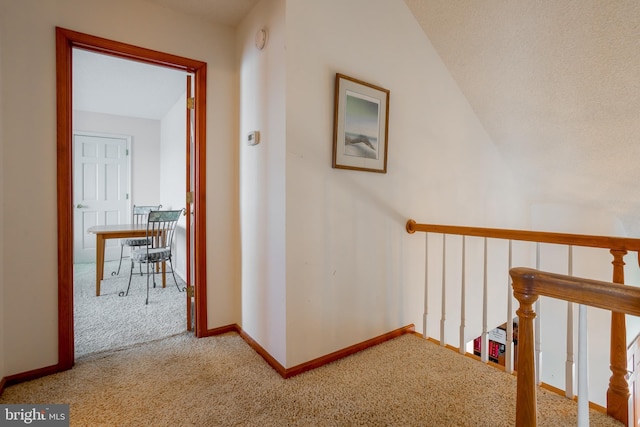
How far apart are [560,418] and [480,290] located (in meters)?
1.78

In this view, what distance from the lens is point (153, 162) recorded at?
17.1ft

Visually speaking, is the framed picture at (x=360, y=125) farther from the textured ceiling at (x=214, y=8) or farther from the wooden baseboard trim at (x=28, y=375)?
the wooden baseboard trim at (x=28, y=375)

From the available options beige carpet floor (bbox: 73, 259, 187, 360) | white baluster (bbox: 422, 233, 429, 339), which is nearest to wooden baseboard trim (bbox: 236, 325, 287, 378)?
beige carpet floor (bbox: 73, 259, 187, 360)

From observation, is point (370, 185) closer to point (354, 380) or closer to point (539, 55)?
point (354, 380)

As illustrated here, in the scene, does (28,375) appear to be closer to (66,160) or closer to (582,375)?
(66,160)

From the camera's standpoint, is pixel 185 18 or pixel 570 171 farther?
pixel 570 171

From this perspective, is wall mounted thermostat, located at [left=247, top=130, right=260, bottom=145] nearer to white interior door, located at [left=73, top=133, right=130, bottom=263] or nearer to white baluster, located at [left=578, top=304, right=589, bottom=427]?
white baluster, located at [left=578, top=304, right=589, bottom=427]

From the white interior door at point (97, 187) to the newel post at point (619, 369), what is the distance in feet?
19.4

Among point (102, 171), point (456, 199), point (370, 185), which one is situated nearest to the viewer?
point (370, 185)

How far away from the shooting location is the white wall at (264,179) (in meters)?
1.75

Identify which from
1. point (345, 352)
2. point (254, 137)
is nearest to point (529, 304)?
point (345, 352)

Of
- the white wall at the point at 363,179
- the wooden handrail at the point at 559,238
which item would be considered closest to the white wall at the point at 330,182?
the white wall at the point at 363,179

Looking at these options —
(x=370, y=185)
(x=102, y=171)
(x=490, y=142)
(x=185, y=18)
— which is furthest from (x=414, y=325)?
(x=102, y=171)

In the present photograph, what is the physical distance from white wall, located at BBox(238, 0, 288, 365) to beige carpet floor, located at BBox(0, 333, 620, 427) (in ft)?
0.82
